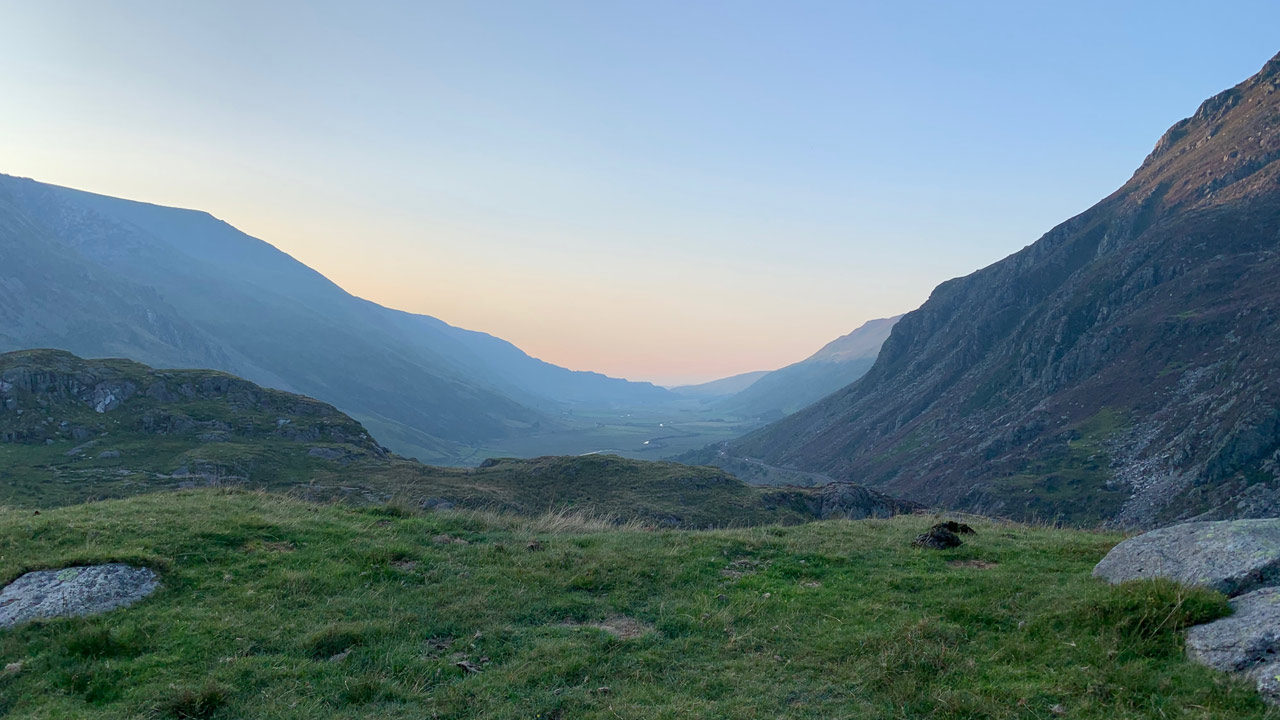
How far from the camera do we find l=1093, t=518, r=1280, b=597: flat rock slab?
10531 mm

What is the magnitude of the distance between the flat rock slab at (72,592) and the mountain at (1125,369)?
306 ft

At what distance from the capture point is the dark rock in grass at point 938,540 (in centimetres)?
1755

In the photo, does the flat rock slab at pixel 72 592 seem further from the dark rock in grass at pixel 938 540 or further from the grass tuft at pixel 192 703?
the dark rock in grass at pixel 938 540

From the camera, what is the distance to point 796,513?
54.2m

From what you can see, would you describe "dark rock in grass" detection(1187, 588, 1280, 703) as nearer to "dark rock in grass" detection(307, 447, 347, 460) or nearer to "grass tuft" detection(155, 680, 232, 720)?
"grass tuft" detection(155, 680, 232, 720)

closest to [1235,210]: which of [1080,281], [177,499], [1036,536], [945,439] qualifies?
[1080,281]

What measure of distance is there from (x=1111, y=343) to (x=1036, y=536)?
13634 centimetres

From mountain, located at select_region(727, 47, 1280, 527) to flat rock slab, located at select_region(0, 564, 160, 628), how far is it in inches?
3676

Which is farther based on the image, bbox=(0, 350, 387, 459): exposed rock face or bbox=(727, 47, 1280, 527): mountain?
bbox=(727, 47, 1280, 527): mountain

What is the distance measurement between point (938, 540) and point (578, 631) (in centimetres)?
1195

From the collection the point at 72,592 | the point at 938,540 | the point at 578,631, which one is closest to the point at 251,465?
the point at 72,592

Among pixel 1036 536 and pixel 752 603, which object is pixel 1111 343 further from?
pixel 752 603

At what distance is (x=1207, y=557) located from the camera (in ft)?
37.5

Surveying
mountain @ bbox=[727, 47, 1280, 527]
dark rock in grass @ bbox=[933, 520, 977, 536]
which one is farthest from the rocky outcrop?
mountain @ bbox=[727, 47, 1280, 527]
